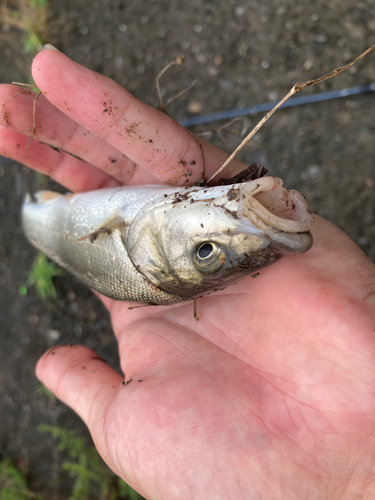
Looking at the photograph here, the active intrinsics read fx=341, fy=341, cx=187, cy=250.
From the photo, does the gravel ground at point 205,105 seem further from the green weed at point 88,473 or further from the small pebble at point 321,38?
the green weed at point 88,473

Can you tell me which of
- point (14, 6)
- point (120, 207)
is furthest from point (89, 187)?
point (14, 6)

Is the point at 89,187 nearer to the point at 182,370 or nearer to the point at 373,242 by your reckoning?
the point at 182,370

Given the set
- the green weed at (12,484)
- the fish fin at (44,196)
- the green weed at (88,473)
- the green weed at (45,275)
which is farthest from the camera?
the green weed at (45,275)

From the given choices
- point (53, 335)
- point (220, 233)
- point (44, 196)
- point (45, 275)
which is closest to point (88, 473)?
point (53, 335)

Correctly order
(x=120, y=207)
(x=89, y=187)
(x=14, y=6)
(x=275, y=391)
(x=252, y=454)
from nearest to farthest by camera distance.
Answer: (x=252, y=454) → (x=275, y=391) → (x=120, y=207) → (x=89, y=187) → (x=14, y=6)

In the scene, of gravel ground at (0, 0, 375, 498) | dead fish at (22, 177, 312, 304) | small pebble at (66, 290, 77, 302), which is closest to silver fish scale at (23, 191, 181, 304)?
dead fish at (22, 177, 312, 304)

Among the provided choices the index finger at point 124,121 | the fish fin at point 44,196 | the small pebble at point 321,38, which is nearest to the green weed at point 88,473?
the fish fin at point 44,196
